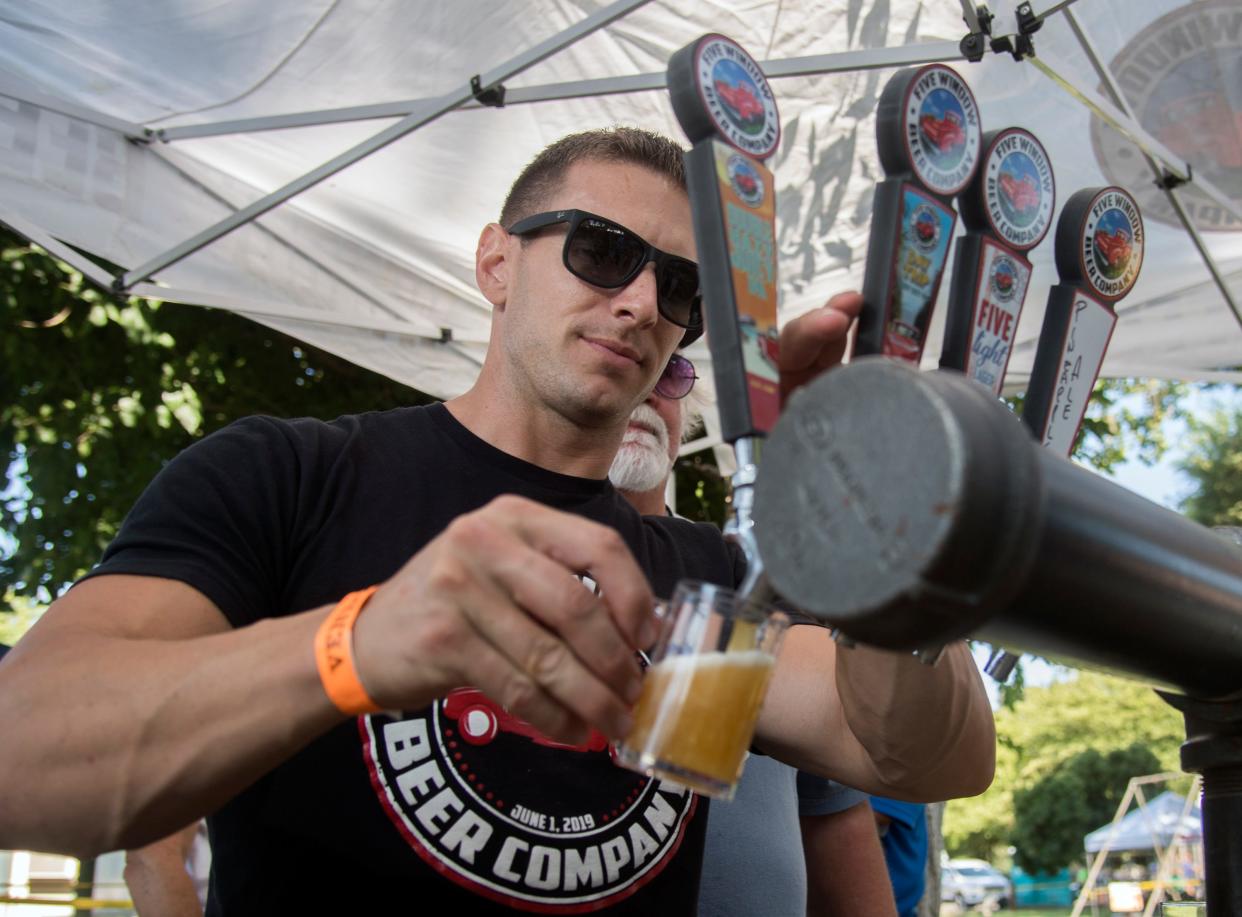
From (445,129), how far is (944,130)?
3002 millimetres

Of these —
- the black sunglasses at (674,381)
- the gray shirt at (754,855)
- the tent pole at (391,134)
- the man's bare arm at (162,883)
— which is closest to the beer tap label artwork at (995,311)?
the gray shirt at (754,855)

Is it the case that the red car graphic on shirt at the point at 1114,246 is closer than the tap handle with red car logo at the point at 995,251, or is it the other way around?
the tap handle with red car logo at the point at 995,251

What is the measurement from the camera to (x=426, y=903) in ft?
3.82

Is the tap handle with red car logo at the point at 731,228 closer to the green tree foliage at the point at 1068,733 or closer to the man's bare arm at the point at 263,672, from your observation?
the man's bare arm at the point at 263,672

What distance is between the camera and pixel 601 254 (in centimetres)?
135

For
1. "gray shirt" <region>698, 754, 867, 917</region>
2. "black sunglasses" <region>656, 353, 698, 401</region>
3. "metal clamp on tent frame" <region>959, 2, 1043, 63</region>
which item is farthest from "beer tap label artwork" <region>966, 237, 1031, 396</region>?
"metal clamp on tent frame" <region>959, 2, 1043, 63</region>

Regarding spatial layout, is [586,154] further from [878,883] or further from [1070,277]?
[878,883]

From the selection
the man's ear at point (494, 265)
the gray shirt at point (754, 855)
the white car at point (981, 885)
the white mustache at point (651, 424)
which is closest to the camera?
the man's ear at point (494, 265)

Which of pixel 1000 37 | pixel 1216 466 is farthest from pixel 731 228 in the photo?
pixel 1216 466

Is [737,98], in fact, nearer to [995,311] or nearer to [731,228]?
[731,228]

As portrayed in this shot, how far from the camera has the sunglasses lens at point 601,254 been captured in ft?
4.38

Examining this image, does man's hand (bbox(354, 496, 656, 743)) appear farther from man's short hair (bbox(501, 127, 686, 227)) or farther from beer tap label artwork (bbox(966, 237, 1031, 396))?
man's short hair (bbox(501, 127, 686, 227))

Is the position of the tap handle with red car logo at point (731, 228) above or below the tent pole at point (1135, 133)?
below

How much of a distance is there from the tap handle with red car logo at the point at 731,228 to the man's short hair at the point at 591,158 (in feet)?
2.35
